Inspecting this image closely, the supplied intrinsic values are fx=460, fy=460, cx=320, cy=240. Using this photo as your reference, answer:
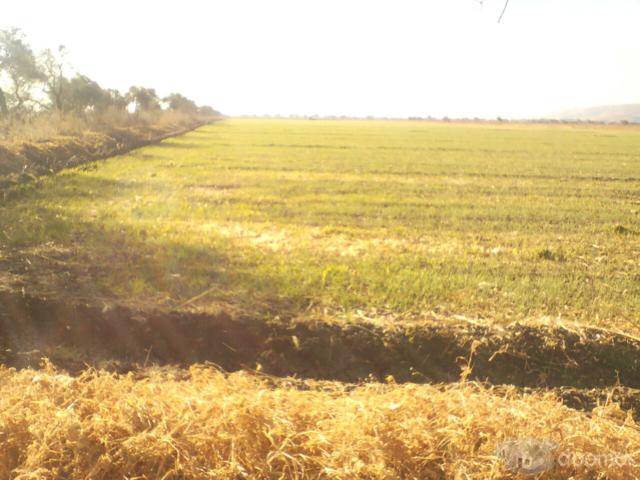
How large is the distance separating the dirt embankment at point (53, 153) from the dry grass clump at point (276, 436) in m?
10.2

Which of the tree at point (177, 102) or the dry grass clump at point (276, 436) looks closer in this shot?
the dry grass clump at point (276, 436)

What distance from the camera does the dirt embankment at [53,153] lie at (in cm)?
1271

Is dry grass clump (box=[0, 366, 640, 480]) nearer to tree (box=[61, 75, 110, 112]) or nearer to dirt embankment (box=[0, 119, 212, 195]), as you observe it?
dirt embankment (box=[0, 119, 212, 195])

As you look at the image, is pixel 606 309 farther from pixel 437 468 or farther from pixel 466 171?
pixel 466 171

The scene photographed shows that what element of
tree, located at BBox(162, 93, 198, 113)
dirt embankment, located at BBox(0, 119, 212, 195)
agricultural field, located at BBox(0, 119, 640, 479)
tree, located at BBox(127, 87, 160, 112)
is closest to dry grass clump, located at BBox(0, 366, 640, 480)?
agricultural field, located at BBox(0, 119, 640, 479)

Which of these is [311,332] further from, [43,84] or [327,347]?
[43,84]

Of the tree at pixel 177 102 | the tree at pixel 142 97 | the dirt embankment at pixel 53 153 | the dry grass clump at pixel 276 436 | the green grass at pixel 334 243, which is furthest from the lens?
the tree at pixel 177 102

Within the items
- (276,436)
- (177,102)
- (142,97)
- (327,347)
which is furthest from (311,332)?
(177,102)

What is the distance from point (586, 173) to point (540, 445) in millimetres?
19308

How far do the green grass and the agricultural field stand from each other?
50mm

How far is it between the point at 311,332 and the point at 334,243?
3.22m

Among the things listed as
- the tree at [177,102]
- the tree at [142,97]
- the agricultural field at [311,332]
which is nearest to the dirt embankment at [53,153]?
the agricultural field at [311,332]

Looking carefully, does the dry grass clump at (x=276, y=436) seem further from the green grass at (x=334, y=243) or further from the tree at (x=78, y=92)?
the tree at (x=78, y=92)

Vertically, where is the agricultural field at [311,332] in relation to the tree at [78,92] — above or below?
below
